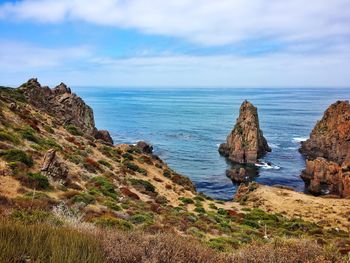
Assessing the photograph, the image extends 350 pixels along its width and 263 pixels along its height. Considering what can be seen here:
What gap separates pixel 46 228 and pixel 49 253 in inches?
40.2

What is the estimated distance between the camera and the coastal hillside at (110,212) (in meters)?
6.51

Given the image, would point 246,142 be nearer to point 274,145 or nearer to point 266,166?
point 266,166

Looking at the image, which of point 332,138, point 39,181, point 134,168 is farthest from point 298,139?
point 39,181

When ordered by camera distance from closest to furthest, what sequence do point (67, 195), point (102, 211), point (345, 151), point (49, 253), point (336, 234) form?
point (49, 253) → point (102, 211) → point (67, 195) → point (336, 234) → point (345, 151)

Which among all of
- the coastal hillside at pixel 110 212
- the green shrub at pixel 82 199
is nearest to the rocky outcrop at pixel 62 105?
the coastal hillside at pixel 110 212

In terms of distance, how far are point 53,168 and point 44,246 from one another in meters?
18.4

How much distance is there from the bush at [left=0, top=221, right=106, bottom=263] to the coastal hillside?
2 cm

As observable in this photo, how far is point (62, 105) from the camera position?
206ft

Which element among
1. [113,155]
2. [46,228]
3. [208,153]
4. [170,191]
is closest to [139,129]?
[208,153]

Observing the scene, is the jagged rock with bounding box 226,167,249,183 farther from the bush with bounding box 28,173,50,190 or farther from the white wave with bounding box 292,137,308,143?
the bush with bounding box 28,173,50,190

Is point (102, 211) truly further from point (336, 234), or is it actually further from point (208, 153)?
point (208, 153)

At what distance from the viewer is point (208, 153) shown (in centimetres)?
8750

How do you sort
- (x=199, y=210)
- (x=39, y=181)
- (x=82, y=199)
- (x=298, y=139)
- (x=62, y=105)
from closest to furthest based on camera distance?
1. (x=82, y=199)
2. (x=39, y=181)
3. (x=199, y=210)
4. (x=62, y=105)
5. (x=298, y=139)

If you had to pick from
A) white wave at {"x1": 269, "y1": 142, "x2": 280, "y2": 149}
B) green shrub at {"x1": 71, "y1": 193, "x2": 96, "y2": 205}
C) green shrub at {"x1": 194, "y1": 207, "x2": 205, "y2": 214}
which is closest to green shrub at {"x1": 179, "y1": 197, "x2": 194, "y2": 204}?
green shrub at {"x1": 194, "y1": 207, "x2": 205, "y2": 214}
